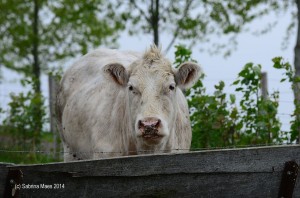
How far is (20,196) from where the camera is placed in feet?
13.5

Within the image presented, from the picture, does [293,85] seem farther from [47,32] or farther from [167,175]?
[47,32]

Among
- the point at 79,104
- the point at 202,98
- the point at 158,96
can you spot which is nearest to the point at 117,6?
the point at 202,98

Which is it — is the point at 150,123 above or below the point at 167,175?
above

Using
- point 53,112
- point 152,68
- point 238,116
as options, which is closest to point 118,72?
point 152,68

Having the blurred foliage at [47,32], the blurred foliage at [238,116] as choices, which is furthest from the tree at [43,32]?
the blurred foliage at [238,116]

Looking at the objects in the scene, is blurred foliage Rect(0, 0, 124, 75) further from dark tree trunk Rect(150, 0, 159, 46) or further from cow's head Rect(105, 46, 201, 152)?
cow's head Rect(105, 46, 201, 152)

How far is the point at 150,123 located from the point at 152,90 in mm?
626

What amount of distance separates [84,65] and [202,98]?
1.95 metres

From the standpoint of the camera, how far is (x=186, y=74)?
290 inches

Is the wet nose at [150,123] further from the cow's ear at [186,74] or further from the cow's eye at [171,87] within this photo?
the cow's ear at [186,74]

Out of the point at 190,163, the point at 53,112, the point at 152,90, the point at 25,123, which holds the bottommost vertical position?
the point at 190,163

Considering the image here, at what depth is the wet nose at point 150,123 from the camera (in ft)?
20.4

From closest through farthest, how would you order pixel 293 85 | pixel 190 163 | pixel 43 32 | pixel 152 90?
pixel 190 163 < pixel 152 90 < pixel 293 85 < pixel 43 32

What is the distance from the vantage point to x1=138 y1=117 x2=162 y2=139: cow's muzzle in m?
6.21
